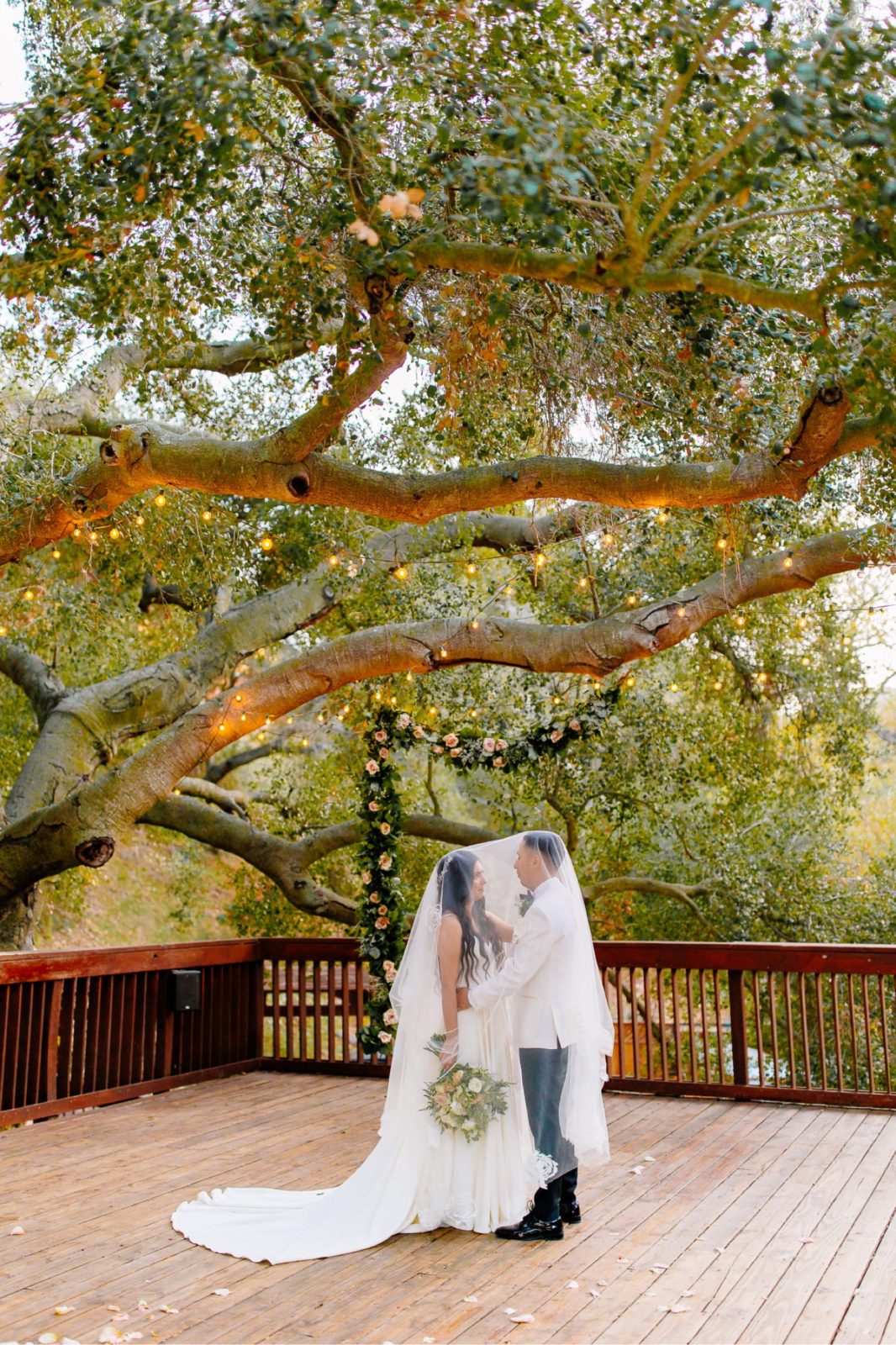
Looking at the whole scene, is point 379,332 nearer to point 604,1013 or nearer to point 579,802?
point 604,1013

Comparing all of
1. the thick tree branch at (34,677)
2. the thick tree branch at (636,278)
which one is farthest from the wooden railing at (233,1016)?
the thick tree branch at (636,278)

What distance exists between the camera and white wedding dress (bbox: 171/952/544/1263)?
4.45 metres

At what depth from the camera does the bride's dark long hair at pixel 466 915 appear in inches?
183

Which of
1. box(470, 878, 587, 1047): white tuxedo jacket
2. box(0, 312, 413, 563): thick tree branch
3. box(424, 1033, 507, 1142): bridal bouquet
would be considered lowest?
box(424, 1033, 507, 1142): bridal bouquet

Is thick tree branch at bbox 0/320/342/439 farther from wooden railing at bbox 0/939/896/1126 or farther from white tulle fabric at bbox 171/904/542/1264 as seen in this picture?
white tulle fabric at bbox 171/904/542/1264

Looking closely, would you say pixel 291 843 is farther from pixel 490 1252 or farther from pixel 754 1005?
pixel 490 1252

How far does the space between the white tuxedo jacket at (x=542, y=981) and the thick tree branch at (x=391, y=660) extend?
2.77 meters

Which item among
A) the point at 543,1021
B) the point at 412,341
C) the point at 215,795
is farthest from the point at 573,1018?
the point at 215,795

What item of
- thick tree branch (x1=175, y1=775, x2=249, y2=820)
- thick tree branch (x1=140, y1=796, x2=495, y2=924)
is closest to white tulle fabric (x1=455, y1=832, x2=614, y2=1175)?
thick tree branch (x1=140, y1=796, x2=495, y2=924)

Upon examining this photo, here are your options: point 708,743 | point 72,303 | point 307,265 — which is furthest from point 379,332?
point 708,743

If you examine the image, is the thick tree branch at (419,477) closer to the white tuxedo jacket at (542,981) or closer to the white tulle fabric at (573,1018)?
the white tulle fabric at (573,1018)

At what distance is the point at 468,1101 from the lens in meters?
4.49

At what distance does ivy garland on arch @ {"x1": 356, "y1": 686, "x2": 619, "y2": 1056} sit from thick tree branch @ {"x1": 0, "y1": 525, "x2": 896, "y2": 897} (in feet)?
2.00

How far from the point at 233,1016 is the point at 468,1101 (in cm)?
432
